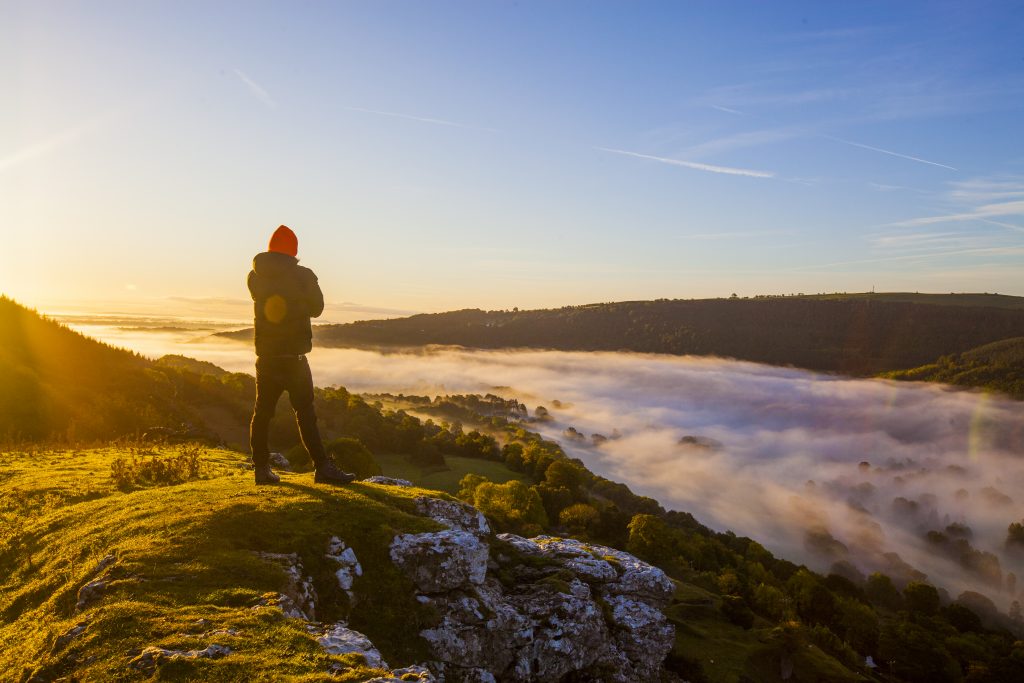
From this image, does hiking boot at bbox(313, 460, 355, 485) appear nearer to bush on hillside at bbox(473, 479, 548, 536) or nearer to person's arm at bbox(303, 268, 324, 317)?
person's arm at bbox(303, 268, 324, 317)

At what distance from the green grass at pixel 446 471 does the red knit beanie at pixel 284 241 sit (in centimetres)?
5310

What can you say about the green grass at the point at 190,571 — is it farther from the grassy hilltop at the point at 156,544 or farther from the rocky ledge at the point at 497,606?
the rocky ledge at the point at 497,606

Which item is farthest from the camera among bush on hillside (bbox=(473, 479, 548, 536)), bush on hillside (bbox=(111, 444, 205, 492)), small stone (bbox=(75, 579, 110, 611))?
bush on hillside (bbox=(473, 479, 548, 536))

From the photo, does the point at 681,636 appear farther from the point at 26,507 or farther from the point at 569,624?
the point at 26,507

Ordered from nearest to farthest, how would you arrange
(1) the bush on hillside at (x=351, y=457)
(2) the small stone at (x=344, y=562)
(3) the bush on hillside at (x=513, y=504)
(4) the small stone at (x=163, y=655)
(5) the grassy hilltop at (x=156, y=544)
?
(4) the small stone at (x=163, y=655) < (5) the grassy hilltop at (x=156, y=544) < (2) the small stone at (x=344, y=562) < (1) the bush on hillside at (x=351, y=457) < (3) the bush on hillside at (x=513, y=504)

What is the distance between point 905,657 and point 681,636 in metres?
39.8

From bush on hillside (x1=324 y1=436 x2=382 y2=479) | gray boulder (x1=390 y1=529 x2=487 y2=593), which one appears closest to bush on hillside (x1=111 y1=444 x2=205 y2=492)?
gray boulder (x1=390 y1=529 x2=487 y2=593)

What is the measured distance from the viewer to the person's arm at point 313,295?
984 cm

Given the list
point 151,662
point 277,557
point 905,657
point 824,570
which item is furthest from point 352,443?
point 824,570

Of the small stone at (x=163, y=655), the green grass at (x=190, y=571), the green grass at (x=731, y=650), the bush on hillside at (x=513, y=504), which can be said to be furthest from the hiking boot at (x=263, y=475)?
the bush on hillside at (x=513, y=504)

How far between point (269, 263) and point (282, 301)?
717 mm

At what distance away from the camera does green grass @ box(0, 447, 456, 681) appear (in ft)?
18.0

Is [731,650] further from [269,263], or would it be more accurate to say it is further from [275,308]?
[269,263]

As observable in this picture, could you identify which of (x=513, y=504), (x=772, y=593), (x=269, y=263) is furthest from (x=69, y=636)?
(x=772, y=593)
